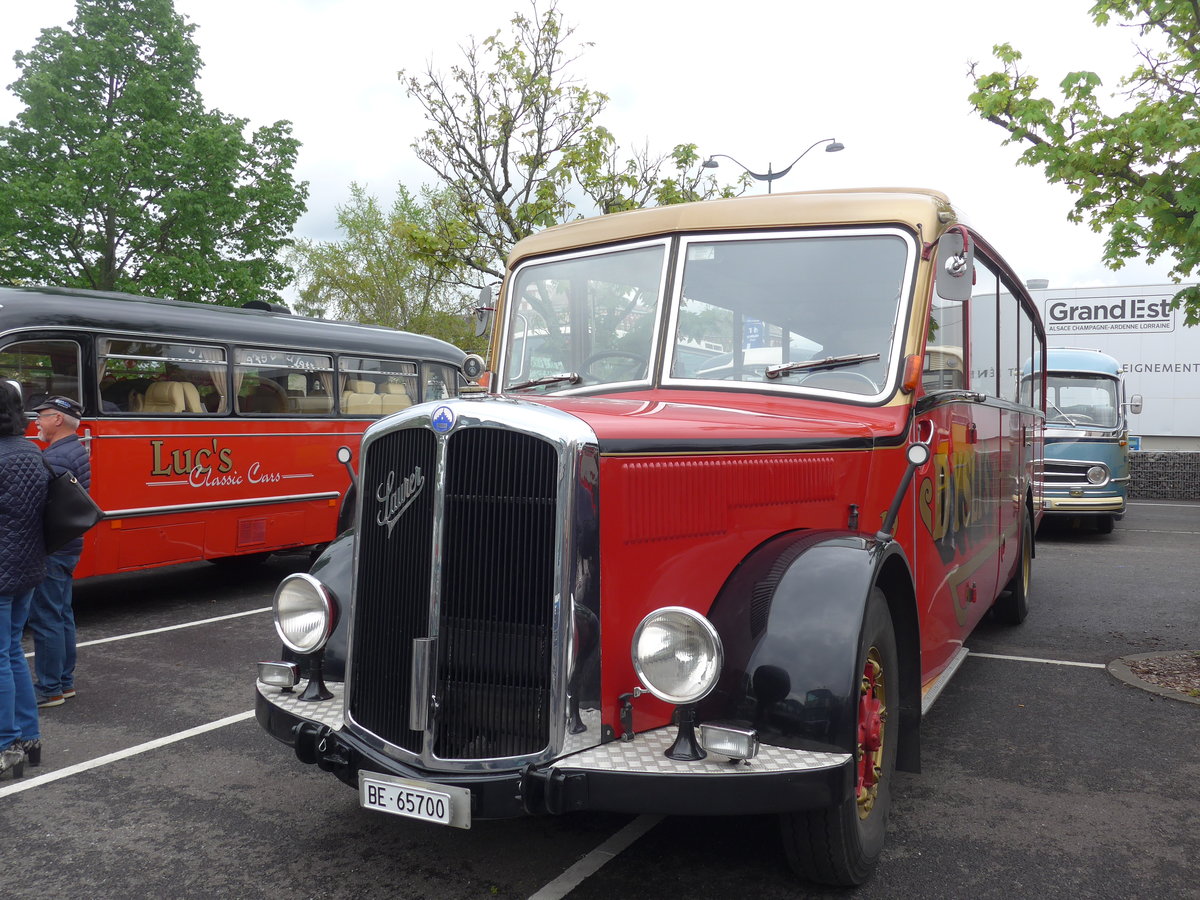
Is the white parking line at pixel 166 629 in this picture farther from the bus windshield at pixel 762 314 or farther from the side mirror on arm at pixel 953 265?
the side mirror on arm at pixel 953 265

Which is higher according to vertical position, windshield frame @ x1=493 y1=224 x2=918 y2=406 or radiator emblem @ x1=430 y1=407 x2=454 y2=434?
windshield frame @ x1=493 y1=224 x2=918 y2=406

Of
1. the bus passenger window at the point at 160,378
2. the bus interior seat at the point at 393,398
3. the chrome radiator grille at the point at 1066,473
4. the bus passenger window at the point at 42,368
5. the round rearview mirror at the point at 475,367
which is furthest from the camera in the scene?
the chrome radiator grille at the point at 1066,473

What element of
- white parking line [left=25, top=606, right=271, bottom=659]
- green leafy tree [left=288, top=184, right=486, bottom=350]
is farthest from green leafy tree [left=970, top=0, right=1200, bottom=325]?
green leafy tree [left=288, top=184, right=486, bottom=350]

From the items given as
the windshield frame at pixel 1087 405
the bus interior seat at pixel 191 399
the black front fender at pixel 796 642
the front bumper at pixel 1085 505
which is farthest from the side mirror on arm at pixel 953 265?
the windshield frame at pixel 1087 405

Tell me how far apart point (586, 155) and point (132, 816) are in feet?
56.0

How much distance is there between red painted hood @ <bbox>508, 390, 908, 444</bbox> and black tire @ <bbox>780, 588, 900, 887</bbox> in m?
0.69

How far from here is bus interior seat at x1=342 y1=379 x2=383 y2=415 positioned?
1074 cm

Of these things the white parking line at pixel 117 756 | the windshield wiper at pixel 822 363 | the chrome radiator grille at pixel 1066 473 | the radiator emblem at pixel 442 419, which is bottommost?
the white parking line at pixel 117 756

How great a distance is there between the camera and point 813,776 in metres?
2.86

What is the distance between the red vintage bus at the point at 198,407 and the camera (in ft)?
26.5

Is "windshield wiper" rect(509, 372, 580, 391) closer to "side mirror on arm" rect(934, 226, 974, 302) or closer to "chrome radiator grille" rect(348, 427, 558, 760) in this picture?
"chrome radiator grille" rect(348, 427, 558, 760)

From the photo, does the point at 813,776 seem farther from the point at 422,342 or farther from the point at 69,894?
the point at 422,342

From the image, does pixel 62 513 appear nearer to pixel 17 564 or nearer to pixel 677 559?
pixel 17 564

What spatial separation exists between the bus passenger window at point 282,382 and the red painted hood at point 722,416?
6.44 metres
